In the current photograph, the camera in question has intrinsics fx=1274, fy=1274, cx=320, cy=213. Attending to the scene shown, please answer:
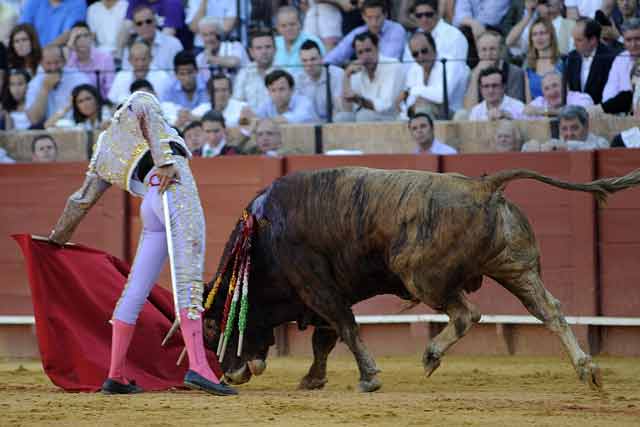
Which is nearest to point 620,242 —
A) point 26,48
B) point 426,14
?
point 426,14

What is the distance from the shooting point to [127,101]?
5879 mm

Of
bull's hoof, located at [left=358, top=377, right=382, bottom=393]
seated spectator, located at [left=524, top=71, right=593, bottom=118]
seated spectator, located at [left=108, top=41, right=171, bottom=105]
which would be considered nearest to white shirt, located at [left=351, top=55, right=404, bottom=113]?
seated spectator, located at [left=524, top=71, right=593, bottom=118]

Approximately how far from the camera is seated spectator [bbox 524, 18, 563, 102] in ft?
30.8

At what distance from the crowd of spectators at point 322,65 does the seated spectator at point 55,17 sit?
1cm

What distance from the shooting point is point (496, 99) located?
9344 mm

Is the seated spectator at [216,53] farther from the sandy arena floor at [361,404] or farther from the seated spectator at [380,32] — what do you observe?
the sandy arena floor at [361,404]

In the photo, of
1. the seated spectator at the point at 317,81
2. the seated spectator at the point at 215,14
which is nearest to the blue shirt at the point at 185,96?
the seated spectator at the point at 215,14

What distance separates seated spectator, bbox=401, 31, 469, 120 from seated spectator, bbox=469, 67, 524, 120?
36 cm

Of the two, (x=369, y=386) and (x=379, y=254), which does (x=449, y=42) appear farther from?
(x=369, y=386)

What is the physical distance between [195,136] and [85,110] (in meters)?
1.33

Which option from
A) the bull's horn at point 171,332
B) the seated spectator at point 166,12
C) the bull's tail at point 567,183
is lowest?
the bull's horn at point 171,332

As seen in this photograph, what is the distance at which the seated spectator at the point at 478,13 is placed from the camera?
32.7 feet

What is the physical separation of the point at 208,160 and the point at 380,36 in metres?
1.91

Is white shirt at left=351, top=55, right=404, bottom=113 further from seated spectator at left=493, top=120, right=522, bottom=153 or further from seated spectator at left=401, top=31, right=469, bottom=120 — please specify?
seated spectator at left=493, top=120, right=522, bottom=153
